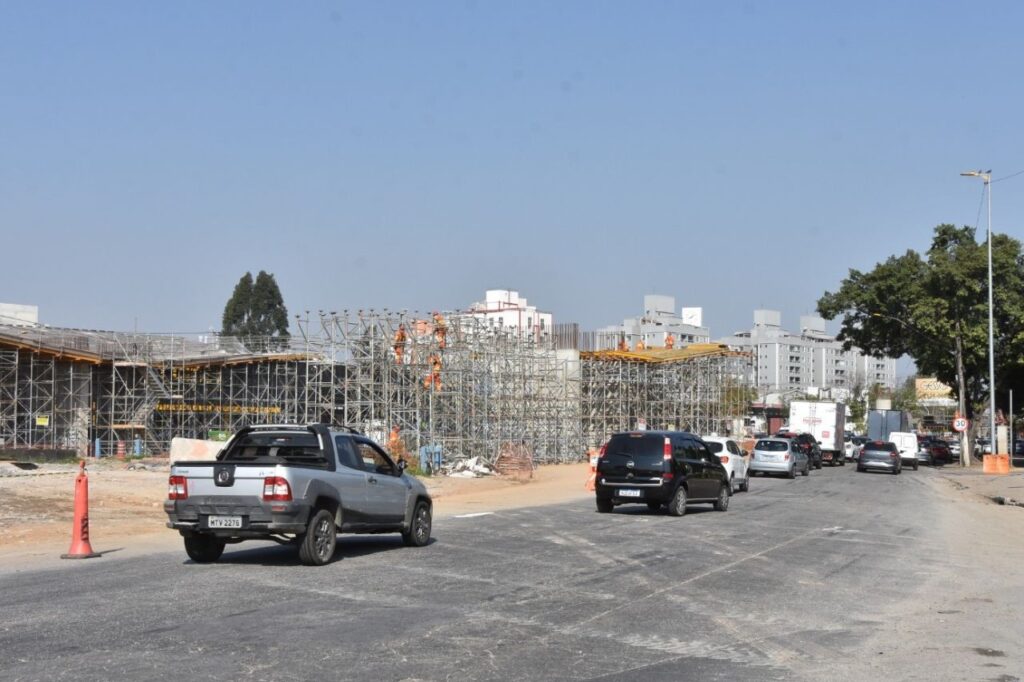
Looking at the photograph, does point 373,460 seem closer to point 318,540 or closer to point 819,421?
point 318,540

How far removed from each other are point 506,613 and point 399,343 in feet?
115

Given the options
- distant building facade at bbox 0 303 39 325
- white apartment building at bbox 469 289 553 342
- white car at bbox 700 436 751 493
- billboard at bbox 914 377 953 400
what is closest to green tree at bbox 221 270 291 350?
white apartment building at bbox 469 289 553 342

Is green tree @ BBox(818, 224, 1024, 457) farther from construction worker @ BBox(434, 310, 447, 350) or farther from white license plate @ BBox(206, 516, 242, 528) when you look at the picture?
white license plate @ BBox(206, 516, 242, 528)

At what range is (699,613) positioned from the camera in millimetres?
11203

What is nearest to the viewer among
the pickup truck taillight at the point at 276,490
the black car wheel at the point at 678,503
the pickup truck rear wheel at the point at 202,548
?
the pickup truck taillight at the point at 276,490

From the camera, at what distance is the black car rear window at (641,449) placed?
2383 cm

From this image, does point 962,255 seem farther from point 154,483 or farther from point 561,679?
point 561,679

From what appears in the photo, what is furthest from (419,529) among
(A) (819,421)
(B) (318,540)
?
(A) (819,421)

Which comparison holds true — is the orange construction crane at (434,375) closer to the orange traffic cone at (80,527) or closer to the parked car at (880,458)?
the parked car at (880,458)

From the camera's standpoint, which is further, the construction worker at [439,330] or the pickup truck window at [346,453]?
the construction worker at [439,330]

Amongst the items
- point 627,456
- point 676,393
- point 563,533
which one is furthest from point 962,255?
point 563,533

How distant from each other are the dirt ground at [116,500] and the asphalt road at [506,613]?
124 inches

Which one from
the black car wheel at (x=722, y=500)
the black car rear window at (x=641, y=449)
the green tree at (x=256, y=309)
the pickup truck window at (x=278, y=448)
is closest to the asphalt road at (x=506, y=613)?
the pickup truck window at (x=278, y=448)

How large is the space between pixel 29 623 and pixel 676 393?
194 ft
